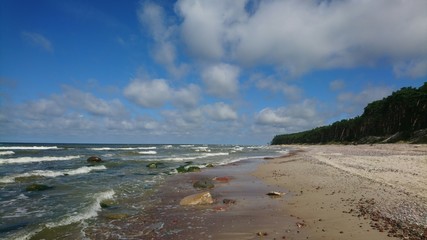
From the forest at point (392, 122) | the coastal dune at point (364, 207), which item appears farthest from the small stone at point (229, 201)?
Answer: the forest at point (392, 122)

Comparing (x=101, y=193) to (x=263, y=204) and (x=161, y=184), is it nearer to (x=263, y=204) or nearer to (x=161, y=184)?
(x=161, y=184)

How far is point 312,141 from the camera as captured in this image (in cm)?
14912

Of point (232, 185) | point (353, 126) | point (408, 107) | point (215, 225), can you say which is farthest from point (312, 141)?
point (215, 225)

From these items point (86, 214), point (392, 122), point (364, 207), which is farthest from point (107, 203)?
point (392, 122)

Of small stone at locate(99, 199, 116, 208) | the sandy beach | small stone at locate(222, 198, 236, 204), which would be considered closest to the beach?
the sandy beach

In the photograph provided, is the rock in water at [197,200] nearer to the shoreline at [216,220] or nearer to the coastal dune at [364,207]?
the shoreline at [216,220]

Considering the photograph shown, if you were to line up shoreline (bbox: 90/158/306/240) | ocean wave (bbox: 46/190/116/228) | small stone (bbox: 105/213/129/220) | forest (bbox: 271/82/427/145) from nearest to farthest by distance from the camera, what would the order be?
shoreline (bbox: 90/158/306/240) → ocean wave (bbox: 46/190/116/228) → small stone (bbox: 105/213/129/220) → forest (bbox: 271/82/427/145)

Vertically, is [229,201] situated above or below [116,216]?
above

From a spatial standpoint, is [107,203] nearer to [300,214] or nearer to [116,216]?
[116,216]

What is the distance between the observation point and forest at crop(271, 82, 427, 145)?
220 feet

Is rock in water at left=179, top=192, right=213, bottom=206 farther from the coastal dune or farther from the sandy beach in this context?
the coastal dune

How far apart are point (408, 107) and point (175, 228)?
79209mm

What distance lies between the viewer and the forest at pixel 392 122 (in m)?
67.1

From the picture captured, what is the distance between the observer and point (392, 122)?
266 ft
